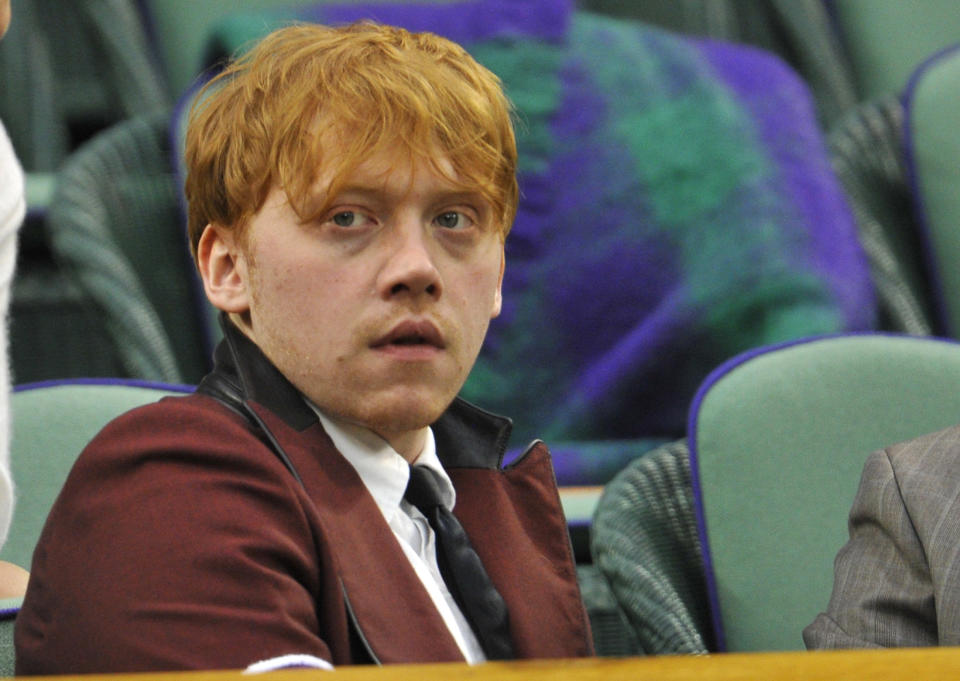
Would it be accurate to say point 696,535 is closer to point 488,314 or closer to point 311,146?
point 488,314

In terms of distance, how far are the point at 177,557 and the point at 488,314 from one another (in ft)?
0.93

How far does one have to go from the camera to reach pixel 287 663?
732 mm

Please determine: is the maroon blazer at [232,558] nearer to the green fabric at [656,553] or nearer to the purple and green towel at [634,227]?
the green fabric at [656,553]

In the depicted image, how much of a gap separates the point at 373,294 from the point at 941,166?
1.59m

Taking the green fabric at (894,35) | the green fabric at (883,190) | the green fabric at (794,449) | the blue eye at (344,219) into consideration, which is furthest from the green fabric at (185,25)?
the blue eye at (344,219)

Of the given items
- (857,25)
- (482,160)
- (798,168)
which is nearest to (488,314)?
(482,160)

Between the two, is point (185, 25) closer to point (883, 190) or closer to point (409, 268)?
point (883, 190)

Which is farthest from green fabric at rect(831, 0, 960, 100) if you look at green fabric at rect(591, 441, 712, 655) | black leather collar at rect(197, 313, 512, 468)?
black leather collar at rect(197, 313, 512, 468)

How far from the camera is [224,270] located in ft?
3.12

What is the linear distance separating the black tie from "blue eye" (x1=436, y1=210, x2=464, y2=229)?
17 cm

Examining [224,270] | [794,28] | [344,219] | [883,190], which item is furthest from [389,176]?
[794,28]

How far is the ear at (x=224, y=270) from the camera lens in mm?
932

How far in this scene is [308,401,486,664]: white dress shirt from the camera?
89 cm

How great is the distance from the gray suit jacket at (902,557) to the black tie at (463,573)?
330 millimetres
